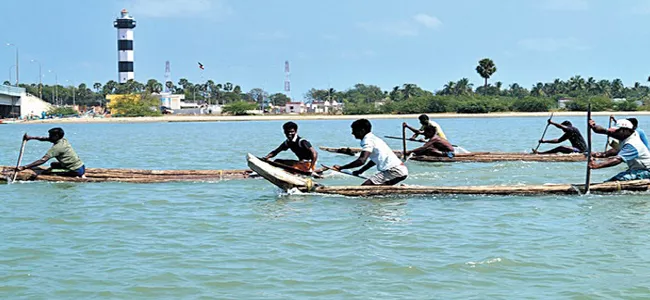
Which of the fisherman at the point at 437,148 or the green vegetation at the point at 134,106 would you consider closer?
the fisherman at the point at 437,148

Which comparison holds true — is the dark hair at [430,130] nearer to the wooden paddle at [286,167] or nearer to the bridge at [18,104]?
the wooden paddle at [286,167]

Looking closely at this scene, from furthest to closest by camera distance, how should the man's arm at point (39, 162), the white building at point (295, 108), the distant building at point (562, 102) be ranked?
the white building at point (295, 108) → the distant building at point (562, 102) → the man's arm at point (39, 162)

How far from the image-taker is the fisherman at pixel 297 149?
13562 mm

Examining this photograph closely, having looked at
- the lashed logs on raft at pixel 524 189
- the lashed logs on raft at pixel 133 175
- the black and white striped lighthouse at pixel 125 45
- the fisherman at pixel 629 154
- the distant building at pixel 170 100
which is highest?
the black and white striped lighthouse at pixel 125 45

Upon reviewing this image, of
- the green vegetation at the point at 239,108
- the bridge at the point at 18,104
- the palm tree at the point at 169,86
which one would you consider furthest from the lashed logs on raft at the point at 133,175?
the palm tree at the point at 169,86

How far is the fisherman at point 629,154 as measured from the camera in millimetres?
11789

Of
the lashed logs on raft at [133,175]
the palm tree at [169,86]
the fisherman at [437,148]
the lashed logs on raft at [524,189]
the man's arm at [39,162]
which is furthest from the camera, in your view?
the palm tree at [169,86]

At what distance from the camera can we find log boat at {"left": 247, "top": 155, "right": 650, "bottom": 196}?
39.3 feet

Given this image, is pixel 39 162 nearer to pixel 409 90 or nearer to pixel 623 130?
pixel 623 130

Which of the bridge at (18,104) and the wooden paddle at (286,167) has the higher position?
the bridge at (18,104)

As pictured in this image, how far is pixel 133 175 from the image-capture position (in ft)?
50.1

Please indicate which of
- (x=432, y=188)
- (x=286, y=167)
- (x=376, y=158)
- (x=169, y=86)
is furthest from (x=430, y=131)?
(x=169, y=86)

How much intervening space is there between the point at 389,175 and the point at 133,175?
18.6 ft

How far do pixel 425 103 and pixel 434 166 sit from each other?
75136 millimetres
